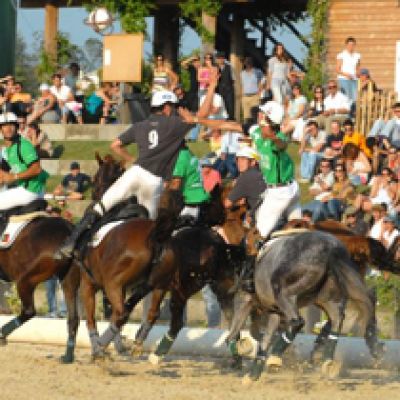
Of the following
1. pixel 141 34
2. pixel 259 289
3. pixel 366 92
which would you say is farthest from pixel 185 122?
pixel 141 34

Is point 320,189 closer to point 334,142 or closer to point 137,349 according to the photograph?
point 334,142

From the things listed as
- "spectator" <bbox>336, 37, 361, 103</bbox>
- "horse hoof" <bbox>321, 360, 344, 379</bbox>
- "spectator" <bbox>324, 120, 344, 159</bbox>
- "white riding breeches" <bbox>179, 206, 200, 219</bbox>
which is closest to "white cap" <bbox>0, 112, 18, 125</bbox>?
"white riding breeches" <bbox>179, 206, 200, 219</bbox>

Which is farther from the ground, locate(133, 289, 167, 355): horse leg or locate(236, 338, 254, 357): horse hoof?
locate(133, 289, 167, 355): horse leg

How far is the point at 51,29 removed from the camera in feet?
99.9

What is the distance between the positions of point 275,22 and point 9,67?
6448 mm

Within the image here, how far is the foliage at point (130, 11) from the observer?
29047 mm

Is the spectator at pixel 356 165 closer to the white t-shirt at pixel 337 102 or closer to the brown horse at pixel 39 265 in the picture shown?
the white t-shirt at pixel 337 102

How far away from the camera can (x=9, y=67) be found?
32.1 m

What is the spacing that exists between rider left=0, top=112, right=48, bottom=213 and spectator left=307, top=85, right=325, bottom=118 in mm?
9471

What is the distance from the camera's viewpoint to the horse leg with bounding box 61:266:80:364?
15.0m

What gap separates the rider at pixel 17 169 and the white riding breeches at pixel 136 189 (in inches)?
48.5

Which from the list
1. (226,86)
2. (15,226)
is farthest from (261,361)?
(226,86)

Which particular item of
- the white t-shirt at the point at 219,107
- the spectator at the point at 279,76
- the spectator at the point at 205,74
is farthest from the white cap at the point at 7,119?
the spectator at the point at 279,76

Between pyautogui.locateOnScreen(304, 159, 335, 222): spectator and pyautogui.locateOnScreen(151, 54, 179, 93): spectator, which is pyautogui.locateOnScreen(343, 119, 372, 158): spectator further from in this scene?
pyautogui.locateOnScreen(151, 54, 179, 93): spectator
